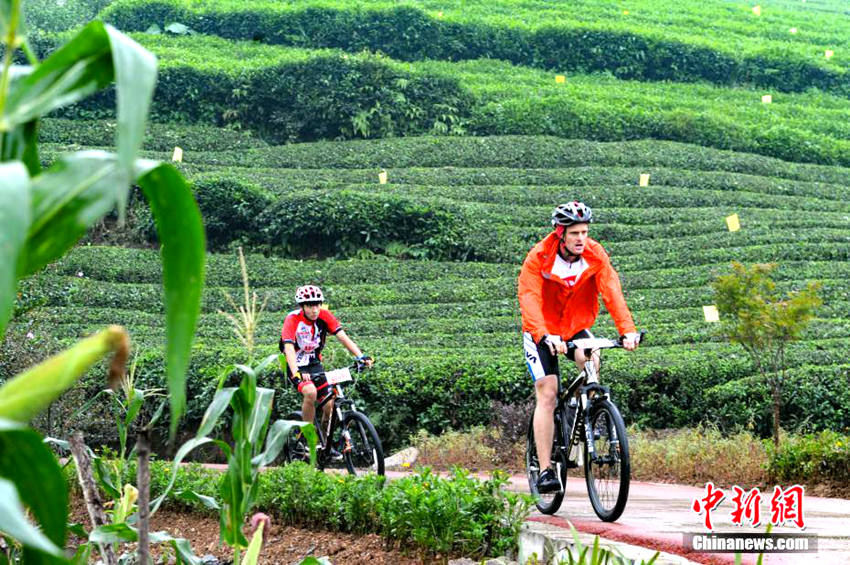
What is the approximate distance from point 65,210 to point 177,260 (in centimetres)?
14

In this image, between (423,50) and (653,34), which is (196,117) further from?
(653,34)

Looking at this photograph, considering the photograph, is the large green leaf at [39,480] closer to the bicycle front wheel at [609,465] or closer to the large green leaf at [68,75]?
the large green leaf at [68,75]

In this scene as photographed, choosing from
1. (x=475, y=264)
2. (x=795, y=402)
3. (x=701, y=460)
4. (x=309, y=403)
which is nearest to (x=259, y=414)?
(x=309, y=403)

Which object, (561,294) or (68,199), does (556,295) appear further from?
(68,199)

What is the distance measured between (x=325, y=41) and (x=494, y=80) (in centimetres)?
552

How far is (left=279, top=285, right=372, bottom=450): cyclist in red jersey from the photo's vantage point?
8695 millimetres

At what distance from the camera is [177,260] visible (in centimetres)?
129

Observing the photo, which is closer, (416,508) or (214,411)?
(214,411)

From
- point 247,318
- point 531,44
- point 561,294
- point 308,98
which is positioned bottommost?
point 561,294

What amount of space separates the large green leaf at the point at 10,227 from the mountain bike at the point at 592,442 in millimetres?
4763

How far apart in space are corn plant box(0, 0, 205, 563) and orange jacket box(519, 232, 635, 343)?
4.82 meters

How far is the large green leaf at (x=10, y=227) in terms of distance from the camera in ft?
3.24

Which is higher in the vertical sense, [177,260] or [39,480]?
[177,260]

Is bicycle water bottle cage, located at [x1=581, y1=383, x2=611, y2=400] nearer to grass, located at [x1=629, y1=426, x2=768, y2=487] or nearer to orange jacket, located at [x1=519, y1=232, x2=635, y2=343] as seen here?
orange jacket, located at [x1=519, y1=232, x2=635, y2=343]
